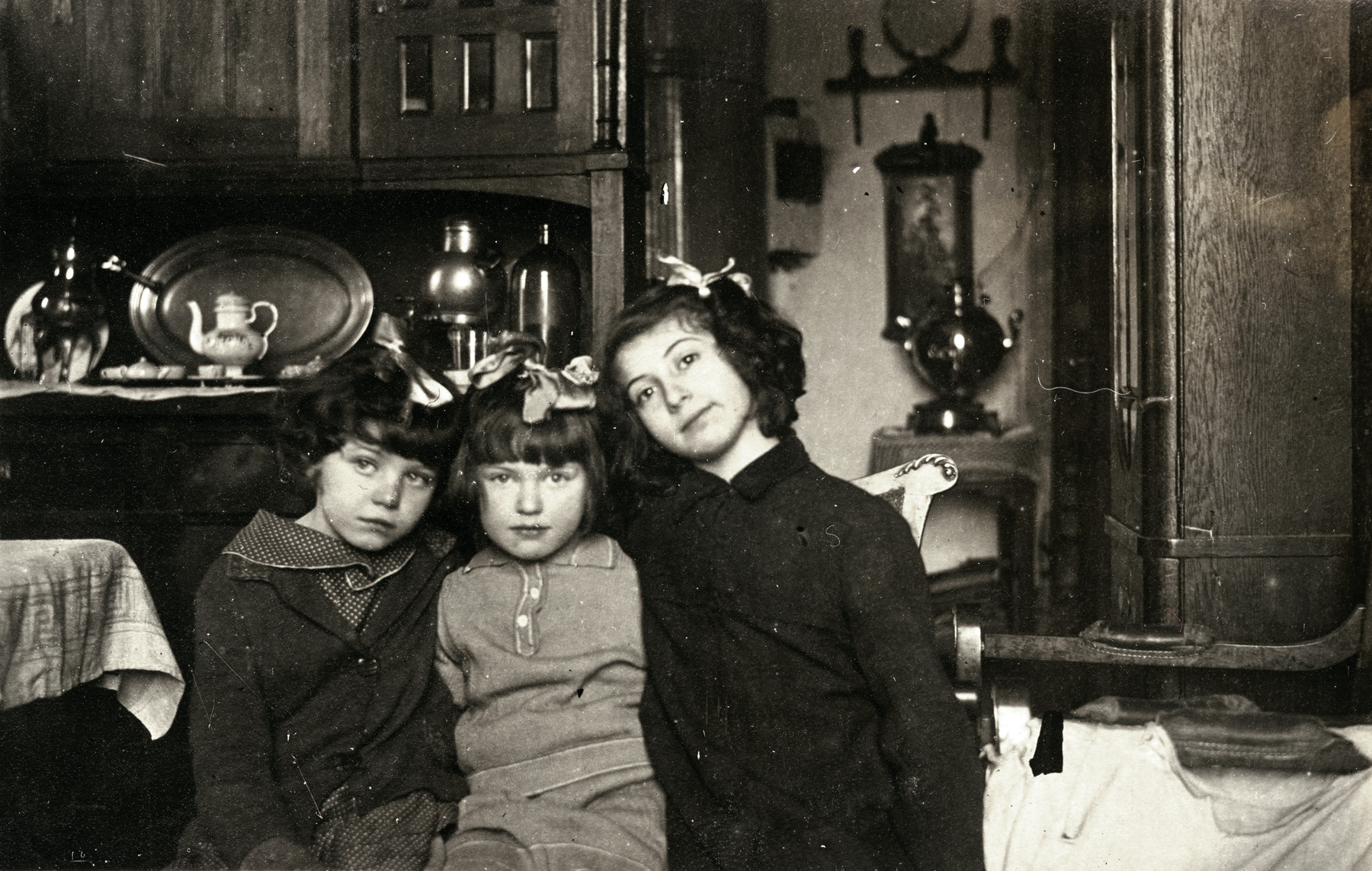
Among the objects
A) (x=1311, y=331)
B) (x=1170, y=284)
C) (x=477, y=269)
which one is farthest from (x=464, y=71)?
(x=1311, y=331)

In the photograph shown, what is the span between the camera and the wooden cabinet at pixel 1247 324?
1856 mm

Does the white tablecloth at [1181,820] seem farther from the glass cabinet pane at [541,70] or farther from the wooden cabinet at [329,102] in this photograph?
the glass cabinet pane at [541,70]

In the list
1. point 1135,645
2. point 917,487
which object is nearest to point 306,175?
point 917,487

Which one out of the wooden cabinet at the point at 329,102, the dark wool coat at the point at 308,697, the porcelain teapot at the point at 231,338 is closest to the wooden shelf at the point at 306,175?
the wooden cabinet at the point at 329,102

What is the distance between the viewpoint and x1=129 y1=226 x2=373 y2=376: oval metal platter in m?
2.64

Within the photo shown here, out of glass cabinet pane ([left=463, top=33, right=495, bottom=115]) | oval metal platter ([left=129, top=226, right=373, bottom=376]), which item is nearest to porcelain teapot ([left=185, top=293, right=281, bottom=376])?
oval metal platter ([left=129, top=226, right=373, bottom=376])

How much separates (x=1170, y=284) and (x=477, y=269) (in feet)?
4.44

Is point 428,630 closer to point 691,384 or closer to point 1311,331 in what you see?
point 691,384

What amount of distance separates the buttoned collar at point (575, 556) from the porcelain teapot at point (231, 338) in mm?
1161

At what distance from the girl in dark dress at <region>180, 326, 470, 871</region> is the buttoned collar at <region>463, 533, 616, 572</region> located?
0.21 ft

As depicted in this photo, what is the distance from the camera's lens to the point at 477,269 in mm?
2393

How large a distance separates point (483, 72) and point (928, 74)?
1825 mm

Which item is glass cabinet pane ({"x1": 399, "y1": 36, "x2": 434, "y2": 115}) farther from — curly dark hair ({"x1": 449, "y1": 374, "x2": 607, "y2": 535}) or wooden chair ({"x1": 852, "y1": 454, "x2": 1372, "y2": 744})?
wooden chair ({"x1": 852, "y1": 454, "x2": 1372, "y2": 744})

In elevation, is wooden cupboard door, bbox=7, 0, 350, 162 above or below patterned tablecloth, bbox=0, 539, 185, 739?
above
